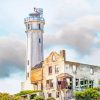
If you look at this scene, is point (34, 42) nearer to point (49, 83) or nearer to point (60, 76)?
point (49, 83)

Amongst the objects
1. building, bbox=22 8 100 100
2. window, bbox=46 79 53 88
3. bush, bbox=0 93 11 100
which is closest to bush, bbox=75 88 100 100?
building, bbox=22 8 100 100

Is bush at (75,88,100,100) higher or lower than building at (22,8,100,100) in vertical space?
lower

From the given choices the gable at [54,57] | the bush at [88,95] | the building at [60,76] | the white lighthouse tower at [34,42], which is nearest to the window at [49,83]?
the building at [60,76]

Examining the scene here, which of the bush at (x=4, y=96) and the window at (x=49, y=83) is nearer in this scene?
the bush at (x=4, y=96)

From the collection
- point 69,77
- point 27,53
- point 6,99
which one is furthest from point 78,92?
point 27,53

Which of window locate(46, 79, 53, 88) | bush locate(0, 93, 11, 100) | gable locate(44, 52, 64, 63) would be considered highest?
gable locate(44, 52, 64, 63)

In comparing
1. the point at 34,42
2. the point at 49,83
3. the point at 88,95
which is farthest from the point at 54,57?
the point at 34,42

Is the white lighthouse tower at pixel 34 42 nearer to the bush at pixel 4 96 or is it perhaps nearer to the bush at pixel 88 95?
the bush at pixel 88 95

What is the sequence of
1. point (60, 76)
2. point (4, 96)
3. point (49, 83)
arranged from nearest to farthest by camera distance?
point (4, 96) → point (60, 76) → point (49, 83)

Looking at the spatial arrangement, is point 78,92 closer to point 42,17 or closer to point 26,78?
point 26,78

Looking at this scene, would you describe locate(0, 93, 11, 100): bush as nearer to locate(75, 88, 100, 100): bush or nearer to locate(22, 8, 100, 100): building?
locate(75, 88, 100, 100): bush

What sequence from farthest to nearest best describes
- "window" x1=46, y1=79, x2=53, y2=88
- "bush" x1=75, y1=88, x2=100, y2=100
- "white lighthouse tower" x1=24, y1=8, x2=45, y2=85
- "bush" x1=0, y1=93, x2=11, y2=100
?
"white lighthouse tower" x1=24, y1=8, x2=45, y2=85, "window" x1=46, y1=79, x2=53, y2=88, "bush" x1=75, y1=88, x2=100, y2=100, "bush" x1=0, y1=93, x2=11, y2=100

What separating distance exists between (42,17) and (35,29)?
193 inches

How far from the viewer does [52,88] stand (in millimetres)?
101562
